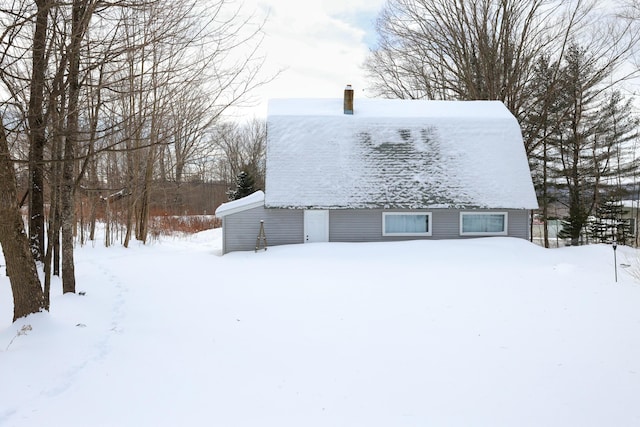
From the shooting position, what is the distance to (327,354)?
203 inches

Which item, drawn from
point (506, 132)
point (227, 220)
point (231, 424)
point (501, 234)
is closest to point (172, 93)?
point (231, 424)

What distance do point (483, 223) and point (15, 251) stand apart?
15.8 meters

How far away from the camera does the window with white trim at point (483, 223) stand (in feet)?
55.5

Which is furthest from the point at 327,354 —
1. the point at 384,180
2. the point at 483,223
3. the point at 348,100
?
the point at 348,100

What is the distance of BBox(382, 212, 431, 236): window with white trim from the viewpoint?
54.5ft

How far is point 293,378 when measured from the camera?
445 cm

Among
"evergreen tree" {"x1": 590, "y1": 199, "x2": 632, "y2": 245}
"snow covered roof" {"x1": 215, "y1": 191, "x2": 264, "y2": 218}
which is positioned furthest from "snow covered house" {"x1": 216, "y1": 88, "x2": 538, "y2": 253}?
"evergreen tree" {"x1": 590, "y1": 199, "x2": 632, "y2": 245}

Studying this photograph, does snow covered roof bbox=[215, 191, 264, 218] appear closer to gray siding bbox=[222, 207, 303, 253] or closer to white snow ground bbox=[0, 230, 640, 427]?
gray siding bbox=[222, 207, 303, 253]

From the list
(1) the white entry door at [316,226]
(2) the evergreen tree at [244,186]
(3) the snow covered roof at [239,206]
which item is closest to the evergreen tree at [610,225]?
(1) the white entry door at [316,226]

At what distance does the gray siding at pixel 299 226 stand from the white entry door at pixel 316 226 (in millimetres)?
158

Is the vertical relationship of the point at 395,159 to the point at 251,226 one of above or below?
above

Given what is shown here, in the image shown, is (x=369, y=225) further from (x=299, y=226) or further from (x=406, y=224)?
(x=299, y=226)

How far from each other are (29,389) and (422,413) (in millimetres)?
3527

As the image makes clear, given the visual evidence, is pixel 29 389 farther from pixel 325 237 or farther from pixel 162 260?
pixel 325 237
